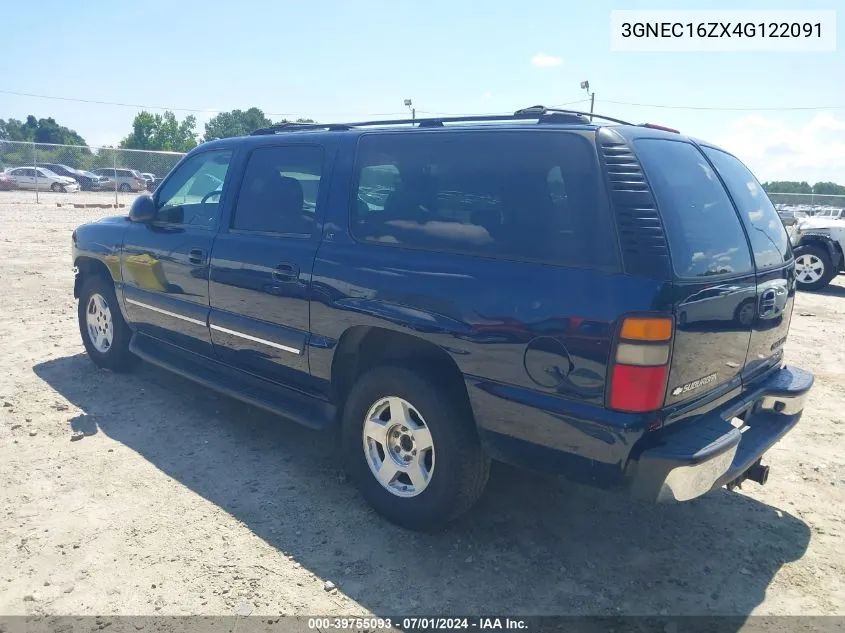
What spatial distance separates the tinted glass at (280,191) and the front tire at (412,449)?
1.07 m

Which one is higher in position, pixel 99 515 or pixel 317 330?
pixel 317 330

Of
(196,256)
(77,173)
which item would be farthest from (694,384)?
(77,173)

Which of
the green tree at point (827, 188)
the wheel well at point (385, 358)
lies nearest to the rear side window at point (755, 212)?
the wheel well at point (385, 358)

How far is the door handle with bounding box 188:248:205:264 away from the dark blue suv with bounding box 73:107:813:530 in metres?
0.04

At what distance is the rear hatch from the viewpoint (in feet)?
8.44

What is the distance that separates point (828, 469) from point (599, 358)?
2663mm

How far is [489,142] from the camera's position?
9.71 feet

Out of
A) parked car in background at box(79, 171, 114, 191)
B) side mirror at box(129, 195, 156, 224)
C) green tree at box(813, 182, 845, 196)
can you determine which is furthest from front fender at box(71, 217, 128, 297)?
green tree at box(813, 182, 845, 196)

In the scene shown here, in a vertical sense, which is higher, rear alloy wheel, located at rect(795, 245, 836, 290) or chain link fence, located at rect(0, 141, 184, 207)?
chain link fence, located at rect(0, 141, 184, 207)

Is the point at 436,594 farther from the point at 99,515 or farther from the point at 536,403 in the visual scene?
the point at 99,515

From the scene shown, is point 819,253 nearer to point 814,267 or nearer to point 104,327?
point 814,267

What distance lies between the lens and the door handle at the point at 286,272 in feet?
11.9

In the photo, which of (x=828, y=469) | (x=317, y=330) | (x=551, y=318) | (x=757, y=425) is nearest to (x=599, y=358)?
(x=551, y=318)

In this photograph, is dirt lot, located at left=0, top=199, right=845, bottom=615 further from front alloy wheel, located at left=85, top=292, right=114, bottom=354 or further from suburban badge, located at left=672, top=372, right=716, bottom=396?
suburban badge, located at left=672, top=372, right=716, bottom=396
